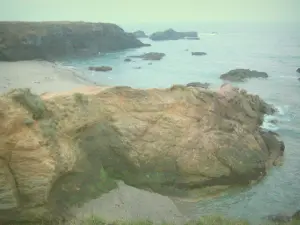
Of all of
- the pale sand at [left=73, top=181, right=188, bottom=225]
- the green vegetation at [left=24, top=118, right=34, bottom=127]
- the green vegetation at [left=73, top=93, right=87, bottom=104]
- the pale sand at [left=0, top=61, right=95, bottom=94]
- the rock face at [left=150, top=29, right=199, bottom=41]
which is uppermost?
the rock face at [left=150, top=29, right=199, bottom=41]

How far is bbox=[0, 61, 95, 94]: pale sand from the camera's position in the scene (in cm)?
2819

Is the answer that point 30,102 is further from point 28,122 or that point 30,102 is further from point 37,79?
point 37,79

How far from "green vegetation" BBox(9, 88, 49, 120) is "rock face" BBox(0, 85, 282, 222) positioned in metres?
0.03

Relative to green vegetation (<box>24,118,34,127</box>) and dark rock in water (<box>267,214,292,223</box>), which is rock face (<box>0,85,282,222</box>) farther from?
dark rock in water (<box>267,214,292,223</box>)

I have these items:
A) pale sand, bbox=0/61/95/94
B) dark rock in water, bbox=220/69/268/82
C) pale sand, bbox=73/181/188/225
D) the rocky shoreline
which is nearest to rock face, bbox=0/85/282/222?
the rocky shoreline

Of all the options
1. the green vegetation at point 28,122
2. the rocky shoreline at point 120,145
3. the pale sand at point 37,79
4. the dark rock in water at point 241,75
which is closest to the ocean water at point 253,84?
the rocky shoreline at point 120,145

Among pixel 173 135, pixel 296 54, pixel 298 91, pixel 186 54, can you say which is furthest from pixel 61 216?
pixel 296 54

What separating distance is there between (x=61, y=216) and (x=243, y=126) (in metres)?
9.85

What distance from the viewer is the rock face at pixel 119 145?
1052 cm

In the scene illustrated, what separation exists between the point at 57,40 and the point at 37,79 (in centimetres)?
2586

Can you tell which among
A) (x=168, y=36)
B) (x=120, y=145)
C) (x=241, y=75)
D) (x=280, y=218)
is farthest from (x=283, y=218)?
(x=168, y=36)

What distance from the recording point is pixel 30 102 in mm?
11391

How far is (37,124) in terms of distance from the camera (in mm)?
11234

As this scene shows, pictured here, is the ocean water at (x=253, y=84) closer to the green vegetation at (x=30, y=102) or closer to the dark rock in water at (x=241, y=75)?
the dark rock in water at (x=241, y=75)
